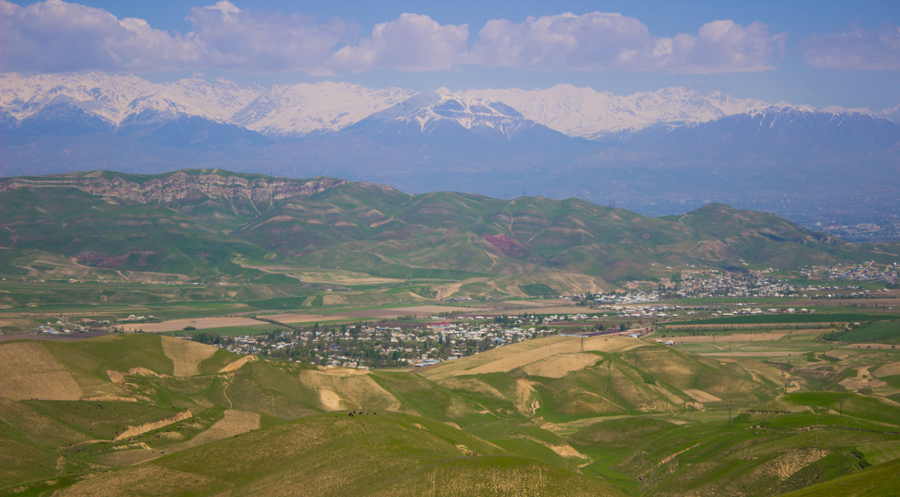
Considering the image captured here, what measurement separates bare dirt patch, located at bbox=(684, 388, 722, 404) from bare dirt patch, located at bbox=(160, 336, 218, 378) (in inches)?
3336

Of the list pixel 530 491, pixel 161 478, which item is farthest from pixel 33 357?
pixel 530 491

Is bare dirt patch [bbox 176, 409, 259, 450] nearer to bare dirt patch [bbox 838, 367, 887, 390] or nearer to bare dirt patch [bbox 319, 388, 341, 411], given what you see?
bare dirt patch [bbox 319, 388, 341, 411]

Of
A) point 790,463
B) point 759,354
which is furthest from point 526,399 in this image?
point 759,354

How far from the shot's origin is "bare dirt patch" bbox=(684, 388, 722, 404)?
463 ft

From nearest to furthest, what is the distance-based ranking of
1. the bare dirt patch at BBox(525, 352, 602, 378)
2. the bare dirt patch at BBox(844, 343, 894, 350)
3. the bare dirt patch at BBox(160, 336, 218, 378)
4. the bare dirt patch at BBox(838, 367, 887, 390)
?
1. the bare dirt patch at BBox(160, 336, 218, 378)
2. the bare dirt patch at BBox(838, 367, 887, 390)
3. the bare dirt patch at BBox(525, 352, 602, 378)
4. the bare dirt patch at BBox(844, 343, 894, 350)

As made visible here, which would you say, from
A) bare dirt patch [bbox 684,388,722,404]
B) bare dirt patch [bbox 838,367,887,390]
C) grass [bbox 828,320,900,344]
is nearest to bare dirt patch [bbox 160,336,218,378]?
bare dirt patch [bbox 684,388,722,404]

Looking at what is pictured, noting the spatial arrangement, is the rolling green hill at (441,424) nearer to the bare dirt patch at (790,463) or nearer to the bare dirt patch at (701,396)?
the bare dirt patch at (790,463)

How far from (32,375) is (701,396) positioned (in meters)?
108

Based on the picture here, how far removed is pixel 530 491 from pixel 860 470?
3268 centimetres

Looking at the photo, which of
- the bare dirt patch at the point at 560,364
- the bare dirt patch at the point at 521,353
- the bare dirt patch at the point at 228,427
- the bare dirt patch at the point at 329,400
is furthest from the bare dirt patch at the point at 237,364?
the bare dirt patch at the point at 560,364

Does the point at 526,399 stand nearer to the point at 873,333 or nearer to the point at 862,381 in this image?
the point at 862,381

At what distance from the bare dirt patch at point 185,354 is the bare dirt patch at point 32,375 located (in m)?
20.2

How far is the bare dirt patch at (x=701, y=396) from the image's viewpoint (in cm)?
14100

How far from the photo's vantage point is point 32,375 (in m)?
104
